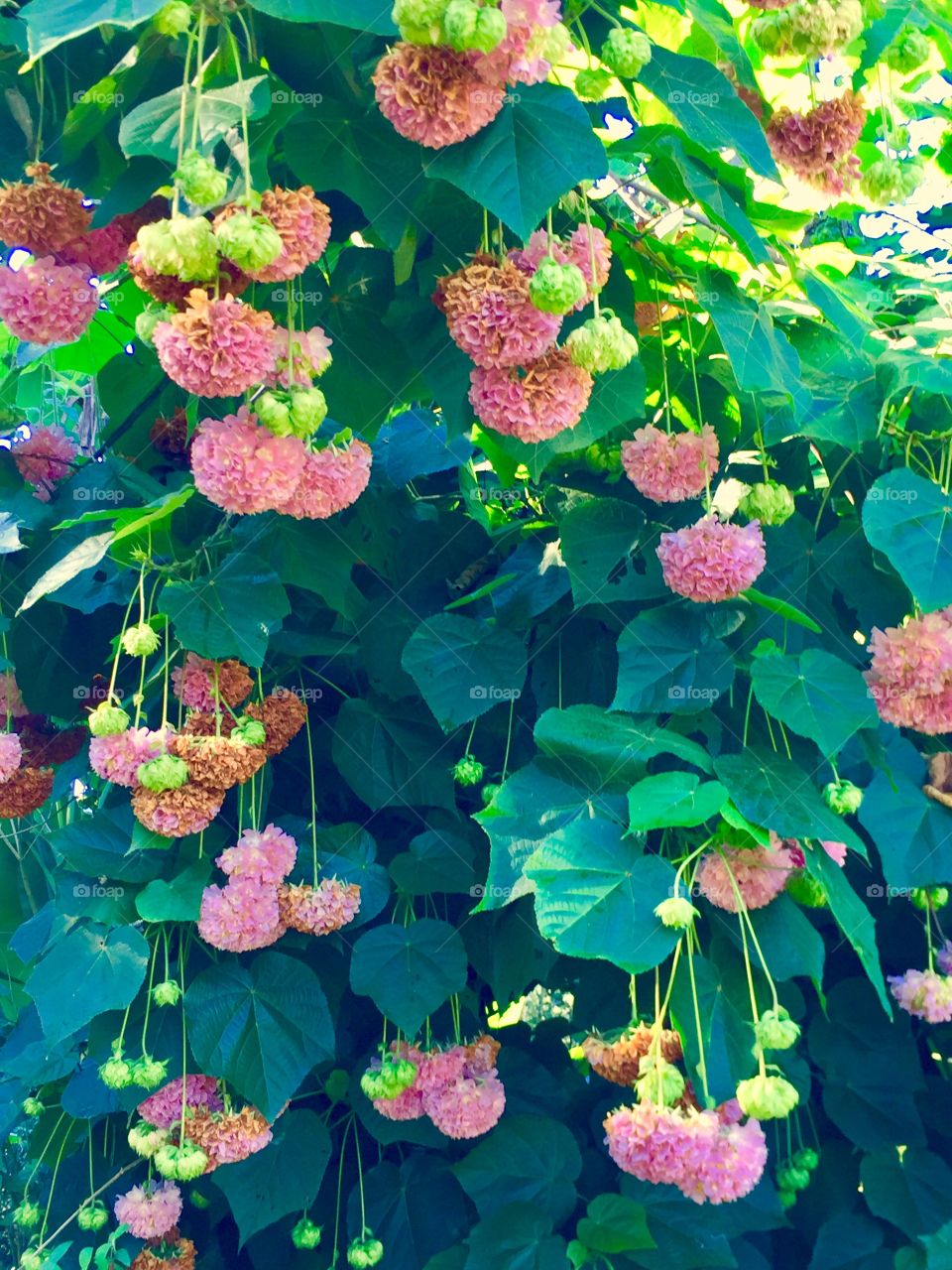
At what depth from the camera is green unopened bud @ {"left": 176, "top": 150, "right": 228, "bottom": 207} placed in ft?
4.83

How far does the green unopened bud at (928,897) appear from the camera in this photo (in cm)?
225

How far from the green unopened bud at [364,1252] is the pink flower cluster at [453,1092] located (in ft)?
0.76

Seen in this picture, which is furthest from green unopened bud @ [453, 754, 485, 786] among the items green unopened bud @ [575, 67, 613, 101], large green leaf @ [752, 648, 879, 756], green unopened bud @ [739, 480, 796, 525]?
green unopened bud @ [575, 67, 613, 101]

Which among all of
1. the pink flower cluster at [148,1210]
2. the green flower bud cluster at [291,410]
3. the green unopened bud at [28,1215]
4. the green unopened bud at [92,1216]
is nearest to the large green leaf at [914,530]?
the green flower bud cluster at [291,410]

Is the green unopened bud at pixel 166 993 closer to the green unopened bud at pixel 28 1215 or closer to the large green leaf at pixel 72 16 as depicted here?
the green unopened bud at pixel 28 1215

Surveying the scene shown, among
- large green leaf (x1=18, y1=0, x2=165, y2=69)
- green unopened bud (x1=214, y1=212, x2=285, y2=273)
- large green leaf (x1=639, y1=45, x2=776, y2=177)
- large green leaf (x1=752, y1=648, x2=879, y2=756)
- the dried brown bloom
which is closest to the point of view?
large green leaf (x1=18, y1=0, x2=165, y2=69)

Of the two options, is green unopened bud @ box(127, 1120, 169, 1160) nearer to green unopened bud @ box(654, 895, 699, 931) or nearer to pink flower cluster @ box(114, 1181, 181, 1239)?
pink flower cluster @ box(114, 1181, 181, 1239)

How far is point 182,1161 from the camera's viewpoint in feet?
6.57

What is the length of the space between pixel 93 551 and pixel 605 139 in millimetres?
1232

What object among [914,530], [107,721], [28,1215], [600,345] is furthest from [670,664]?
[28,1215]

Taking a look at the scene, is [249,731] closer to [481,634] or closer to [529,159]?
[481,634]

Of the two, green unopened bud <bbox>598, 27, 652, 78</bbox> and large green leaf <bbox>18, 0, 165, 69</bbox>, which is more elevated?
large green leaf <bbox>18, 0, 165, 69</bbox>

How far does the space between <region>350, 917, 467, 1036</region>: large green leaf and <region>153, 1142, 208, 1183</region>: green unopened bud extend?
14.4 inches

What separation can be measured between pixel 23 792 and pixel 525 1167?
1.18m
